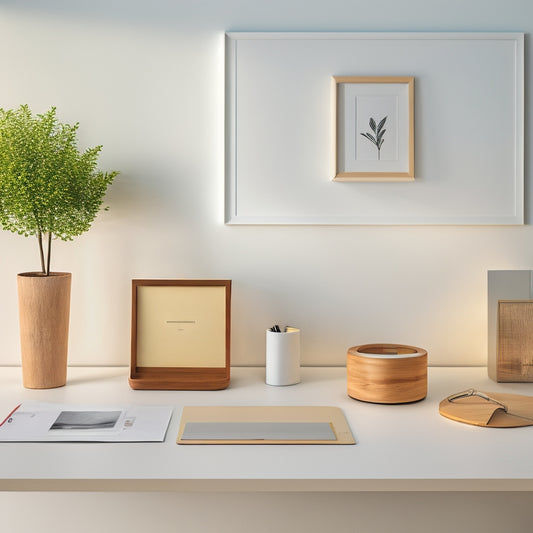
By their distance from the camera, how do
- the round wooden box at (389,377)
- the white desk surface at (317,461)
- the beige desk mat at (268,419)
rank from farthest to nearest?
the round wooden box at (389,377), the beige desk mat at (268,419), the white desk surface at (317,461)

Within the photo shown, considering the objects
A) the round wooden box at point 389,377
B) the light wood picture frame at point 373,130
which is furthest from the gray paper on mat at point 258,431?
the light wood picture frame at point 373,130

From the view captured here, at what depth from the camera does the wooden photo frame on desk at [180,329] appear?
130 cm

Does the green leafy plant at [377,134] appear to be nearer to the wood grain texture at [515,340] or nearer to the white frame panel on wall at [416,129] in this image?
the white frame panel on wall at [416,129]

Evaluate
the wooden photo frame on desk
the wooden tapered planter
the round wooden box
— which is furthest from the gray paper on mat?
the wooden tapered planter

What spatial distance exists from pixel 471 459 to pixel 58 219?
0.97 meters

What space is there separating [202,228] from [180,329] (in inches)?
10.9

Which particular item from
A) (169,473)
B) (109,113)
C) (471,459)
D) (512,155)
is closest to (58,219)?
(109,113)

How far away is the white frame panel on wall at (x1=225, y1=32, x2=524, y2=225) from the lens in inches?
55.8

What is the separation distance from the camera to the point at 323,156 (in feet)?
4.69

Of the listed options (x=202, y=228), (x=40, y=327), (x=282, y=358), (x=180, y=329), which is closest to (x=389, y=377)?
(x=282, y=358)

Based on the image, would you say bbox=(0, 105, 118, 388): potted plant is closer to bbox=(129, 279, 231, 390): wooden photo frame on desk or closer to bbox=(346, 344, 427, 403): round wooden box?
bbox=(129, 279, 231, 390): wooden photo frame on desk

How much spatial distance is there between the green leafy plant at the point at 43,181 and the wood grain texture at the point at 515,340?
0.97 m

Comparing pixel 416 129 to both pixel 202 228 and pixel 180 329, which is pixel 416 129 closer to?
pixel 202 228

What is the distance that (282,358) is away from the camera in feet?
4.21
